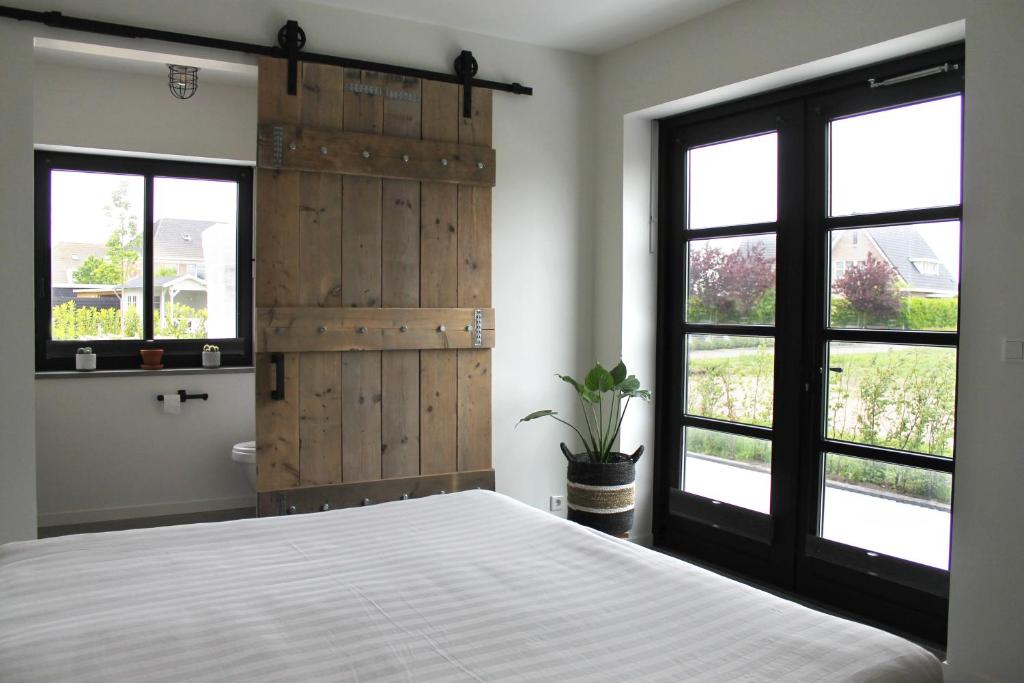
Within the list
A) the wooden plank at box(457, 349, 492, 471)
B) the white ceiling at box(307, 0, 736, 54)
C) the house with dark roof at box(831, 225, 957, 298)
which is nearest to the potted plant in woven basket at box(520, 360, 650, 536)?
the wooden plank at box(457, 349, 492, 471)

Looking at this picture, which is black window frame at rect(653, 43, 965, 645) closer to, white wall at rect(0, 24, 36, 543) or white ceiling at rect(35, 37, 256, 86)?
white ceiling at rect(35, 37, 256, 86)

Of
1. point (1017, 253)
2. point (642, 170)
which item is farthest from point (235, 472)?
point (1017, 253)

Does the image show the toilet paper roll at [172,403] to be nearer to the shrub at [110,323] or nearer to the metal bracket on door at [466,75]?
the shrub at [110,323]

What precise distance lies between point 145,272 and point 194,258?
0.30 m

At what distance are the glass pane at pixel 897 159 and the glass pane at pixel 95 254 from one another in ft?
13.1

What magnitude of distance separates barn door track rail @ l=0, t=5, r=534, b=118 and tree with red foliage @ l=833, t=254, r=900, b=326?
6.04 ft

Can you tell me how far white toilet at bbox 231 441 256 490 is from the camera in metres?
4.50

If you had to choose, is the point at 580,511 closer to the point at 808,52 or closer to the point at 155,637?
the point at 808,52

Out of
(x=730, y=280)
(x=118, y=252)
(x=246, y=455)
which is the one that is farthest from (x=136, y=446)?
(x=730, y=280)

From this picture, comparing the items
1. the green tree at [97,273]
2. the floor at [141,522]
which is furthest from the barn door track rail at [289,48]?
the floor at [141,522]

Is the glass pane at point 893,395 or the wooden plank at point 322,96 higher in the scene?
the wooden plank at point 322,96

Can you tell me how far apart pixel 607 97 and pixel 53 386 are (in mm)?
3457

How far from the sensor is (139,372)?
4.60m

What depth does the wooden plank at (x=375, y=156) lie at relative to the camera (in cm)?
341
